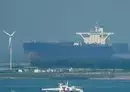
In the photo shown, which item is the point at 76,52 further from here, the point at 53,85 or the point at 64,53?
the point at 53,85

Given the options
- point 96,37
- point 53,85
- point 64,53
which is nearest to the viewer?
point 53,85

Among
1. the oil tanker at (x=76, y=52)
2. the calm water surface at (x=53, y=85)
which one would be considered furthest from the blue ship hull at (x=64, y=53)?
the calm water surface at (x=53, y=85)

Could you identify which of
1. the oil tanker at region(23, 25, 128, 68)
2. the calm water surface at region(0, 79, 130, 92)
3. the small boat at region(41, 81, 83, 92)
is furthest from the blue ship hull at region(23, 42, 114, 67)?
the small boat at region(41, 81, 83, 92)

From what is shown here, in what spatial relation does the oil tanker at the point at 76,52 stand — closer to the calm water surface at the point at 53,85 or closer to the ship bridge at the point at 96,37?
the ship bridge at the point at 96,37

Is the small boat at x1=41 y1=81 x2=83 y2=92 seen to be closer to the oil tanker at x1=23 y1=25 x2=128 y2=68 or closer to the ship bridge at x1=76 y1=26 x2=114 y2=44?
the oil tanker at x1=23 y1=25 x2=128 y2=68

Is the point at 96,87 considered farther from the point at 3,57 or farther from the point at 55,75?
the point at 3,57

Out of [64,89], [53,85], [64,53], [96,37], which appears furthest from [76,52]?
[64,89]
